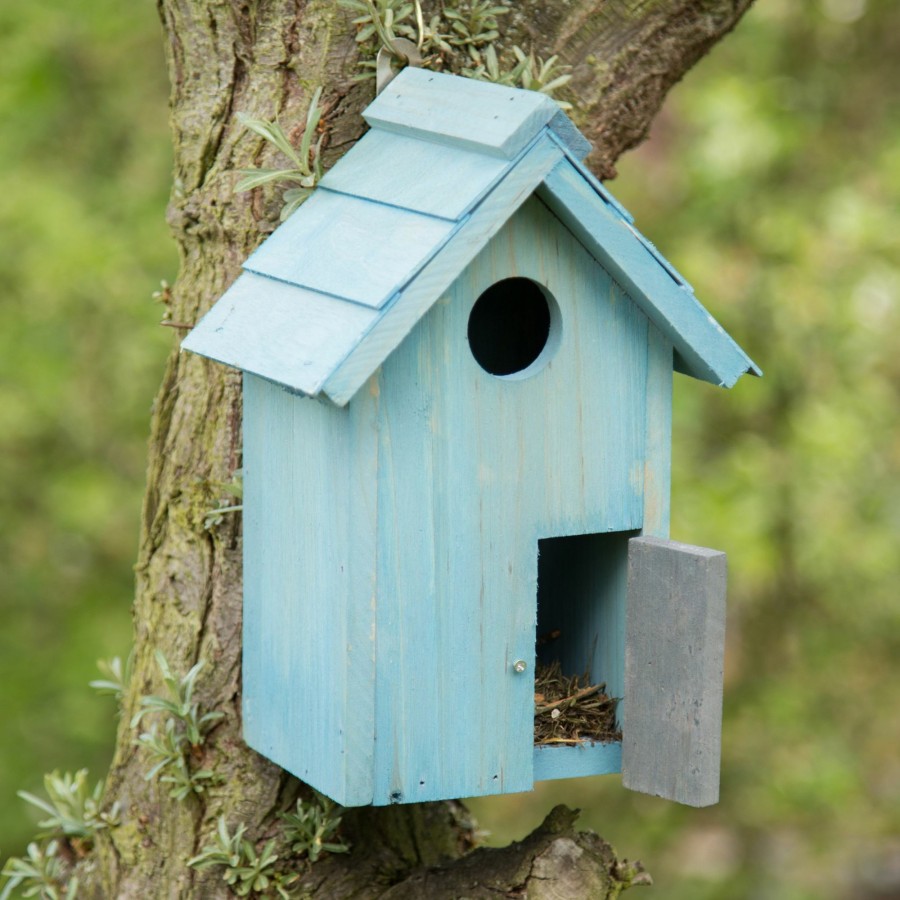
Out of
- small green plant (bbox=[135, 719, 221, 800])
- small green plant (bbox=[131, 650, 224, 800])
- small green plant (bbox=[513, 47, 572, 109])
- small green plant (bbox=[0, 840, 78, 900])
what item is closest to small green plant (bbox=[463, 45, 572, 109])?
small green plant (bbox=[513, 47, 572, 109])

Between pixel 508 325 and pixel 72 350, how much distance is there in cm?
349

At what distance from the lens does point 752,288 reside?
18.5 ft

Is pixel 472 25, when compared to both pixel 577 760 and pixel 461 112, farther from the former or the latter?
pixel 577 760

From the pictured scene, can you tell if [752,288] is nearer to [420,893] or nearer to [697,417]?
[697,417]

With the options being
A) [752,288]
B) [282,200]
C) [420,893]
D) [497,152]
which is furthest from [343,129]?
[752,288]

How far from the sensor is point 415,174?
190 cm

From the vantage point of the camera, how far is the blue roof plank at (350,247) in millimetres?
1768

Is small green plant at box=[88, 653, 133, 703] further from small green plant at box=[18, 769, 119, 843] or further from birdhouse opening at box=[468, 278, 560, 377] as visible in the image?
birdhouse opening at box=[468, 278, 560, 377]

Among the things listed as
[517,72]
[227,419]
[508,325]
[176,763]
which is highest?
[517,72]

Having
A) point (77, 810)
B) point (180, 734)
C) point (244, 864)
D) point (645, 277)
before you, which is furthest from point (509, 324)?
point (77, 810)

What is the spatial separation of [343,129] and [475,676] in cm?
90

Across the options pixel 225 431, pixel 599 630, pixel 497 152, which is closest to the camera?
pixel 497 152

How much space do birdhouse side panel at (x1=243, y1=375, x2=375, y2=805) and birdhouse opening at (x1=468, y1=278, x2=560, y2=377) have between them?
40 centimetres

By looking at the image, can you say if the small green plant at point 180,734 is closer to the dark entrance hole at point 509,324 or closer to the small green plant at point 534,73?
the dark entrance hole at point 509,324
